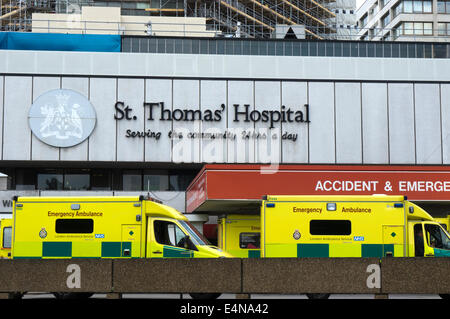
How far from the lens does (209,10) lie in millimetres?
84375

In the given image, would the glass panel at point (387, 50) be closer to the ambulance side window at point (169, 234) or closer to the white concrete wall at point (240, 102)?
the white concrete wall at point (240, 102)

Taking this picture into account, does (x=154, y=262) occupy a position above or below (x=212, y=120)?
below

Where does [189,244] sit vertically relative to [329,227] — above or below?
below

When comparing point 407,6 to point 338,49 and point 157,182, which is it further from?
point 157,182

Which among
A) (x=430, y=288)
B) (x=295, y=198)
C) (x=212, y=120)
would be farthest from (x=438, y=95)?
(x=430, y=288)

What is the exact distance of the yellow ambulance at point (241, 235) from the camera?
88.2 feet

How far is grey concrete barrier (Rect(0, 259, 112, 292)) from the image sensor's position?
10.2m

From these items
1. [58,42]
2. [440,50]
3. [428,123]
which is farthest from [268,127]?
[58,42]

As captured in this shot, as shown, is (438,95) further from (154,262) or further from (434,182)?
(154,262)

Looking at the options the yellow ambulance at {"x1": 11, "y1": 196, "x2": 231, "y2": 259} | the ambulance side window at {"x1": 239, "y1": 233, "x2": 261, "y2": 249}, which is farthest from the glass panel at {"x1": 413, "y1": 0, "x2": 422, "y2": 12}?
the yellow ambulance at {"x1": 11, "y1": 196, "x2": 231, "y2": 259}

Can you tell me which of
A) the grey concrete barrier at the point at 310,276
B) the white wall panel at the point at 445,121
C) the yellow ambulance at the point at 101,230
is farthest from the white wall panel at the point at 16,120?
the grey concrete barrier at the point at 310,276

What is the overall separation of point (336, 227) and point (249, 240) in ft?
26.2
